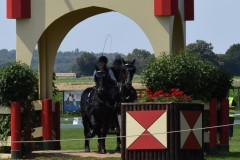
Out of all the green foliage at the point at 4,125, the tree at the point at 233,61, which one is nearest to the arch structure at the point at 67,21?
the green foliage at the point at 4,125

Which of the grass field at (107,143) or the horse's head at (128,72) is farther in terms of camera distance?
the grass field at (107,143)

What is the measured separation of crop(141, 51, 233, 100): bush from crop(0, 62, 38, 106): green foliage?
2.48 metres

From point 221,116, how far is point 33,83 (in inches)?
166

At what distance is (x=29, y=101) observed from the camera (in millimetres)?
19859

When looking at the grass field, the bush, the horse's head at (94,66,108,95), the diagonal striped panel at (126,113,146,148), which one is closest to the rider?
the horse's head at (94,66,108,95)

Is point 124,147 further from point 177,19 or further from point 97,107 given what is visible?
point 177,19

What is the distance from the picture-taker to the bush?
61.4 feet

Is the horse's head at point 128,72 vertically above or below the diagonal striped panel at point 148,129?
above

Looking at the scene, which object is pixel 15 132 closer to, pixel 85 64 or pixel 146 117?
pixel 146 117

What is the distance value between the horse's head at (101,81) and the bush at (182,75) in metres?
0.82

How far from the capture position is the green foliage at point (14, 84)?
63.4 feet

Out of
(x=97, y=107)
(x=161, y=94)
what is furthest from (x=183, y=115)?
(x=97, y=107)

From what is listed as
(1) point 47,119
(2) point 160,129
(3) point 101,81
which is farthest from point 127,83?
(1) point 47,119

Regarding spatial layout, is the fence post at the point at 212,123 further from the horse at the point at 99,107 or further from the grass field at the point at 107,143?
the horse at the point at 99,107
